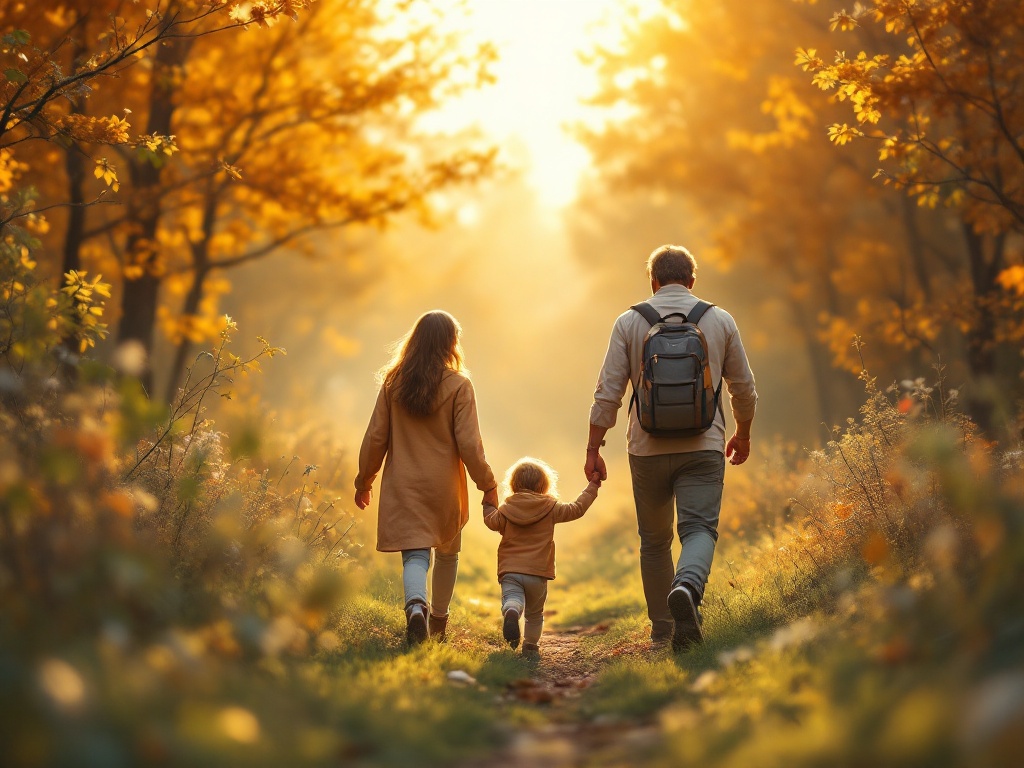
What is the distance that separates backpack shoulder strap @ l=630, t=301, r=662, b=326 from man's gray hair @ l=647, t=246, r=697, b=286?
0.25 metres

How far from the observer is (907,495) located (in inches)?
207

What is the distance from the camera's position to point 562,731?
12.3 ft

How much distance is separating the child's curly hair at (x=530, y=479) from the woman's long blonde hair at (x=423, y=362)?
2.26 ft

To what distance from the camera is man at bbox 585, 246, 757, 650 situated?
5324 millimetres

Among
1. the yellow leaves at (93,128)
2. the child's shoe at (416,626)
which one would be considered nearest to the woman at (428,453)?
the child's shoe at (416,626)

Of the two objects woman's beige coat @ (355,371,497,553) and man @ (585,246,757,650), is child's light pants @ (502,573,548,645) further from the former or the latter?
man @ (585,246,757,650)

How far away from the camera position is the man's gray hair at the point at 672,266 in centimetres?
566

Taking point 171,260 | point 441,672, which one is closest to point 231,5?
point 441,672

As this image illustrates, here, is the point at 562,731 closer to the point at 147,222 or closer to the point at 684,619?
the point at 684,619

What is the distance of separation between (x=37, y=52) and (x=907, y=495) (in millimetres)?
5649

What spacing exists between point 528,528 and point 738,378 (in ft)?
5.14

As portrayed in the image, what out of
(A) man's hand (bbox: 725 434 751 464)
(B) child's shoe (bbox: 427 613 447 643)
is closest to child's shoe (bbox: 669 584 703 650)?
(A) man's hand (bbox: 725 434 751 464)

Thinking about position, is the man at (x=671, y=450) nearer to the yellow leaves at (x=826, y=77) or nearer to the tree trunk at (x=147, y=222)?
the yellow leaves at (x=826, y=77)

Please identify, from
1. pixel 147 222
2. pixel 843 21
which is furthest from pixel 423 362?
pixel 147 222
